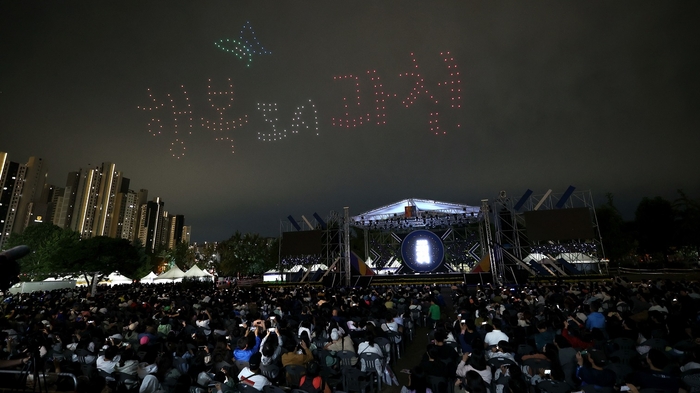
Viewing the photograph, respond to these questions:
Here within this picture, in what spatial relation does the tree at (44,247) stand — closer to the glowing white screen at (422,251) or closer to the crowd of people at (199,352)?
the crowd of people at (199,352)

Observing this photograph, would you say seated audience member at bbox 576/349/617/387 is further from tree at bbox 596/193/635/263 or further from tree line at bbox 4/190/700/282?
tree at bbox 596/193/635/263

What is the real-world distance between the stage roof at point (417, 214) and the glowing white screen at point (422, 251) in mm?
1727

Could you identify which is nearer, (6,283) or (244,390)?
(6,283)

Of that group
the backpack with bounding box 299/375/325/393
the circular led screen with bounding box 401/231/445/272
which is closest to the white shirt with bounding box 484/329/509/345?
the backpack with bounding box 299/375/325/393

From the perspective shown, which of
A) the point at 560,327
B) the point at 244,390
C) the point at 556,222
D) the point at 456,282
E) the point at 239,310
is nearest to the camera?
the point at 244,390

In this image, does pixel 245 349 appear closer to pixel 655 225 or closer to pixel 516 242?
pixel 516 242

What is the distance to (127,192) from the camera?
120 metres

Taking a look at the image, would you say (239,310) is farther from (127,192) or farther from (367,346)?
(127,192)

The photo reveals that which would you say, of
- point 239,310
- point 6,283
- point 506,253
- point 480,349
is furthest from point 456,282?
point 6,283

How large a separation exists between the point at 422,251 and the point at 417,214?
131 inches

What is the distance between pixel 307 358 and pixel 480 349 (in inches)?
106

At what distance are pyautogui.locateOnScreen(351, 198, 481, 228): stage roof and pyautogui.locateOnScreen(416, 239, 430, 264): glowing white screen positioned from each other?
1.73m

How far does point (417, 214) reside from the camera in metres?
24.4

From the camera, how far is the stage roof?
23844 millimetres
